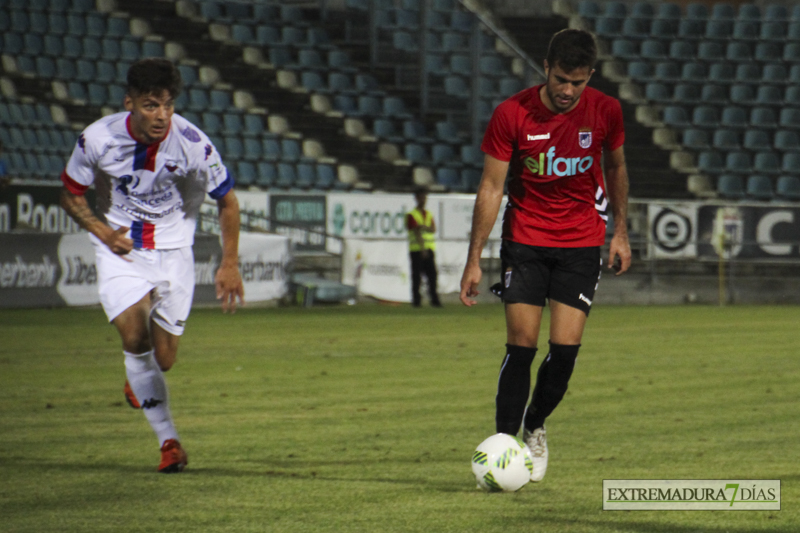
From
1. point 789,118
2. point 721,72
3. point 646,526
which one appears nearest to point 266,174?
point 721,72

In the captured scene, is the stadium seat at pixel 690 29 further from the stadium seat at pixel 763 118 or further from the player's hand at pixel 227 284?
the player's hand at pixel 227 284

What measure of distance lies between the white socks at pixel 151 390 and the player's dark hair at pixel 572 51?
2.61 m

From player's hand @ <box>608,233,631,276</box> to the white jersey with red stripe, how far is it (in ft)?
6.74

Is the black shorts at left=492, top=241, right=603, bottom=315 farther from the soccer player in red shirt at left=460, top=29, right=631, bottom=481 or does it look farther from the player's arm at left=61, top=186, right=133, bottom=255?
the player's arm at left=61, top=186, right=133, bottom=255

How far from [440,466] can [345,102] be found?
69.0ft

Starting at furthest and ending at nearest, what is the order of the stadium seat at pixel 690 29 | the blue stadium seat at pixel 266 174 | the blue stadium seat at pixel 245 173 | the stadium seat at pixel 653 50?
the stadium seat at pixel 690 29 < the stadium seat at pixel 653 50 < the blue stadium seat at pixel 266 174 < the blue stadium seat at pixel 245 173

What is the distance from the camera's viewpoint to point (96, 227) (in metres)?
5.76

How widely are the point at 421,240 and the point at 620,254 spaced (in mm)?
14089

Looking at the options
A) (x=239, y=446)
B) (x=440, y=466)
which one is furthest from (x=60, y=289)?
(x=440, y=466)

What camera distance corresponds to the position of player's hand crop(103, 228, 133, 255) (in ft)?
18.9

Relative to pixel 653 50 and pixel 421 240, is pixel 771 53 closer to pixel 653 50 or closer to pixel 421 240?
pixel 653 50

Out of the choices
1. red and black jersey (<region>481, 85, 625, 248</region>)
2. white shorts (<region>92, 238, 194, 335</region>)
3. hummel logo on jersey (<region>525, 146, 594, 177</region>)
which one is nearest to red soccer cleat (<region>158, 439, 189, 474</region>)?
white shorts (<region>92, 238, 194, 335</region>)

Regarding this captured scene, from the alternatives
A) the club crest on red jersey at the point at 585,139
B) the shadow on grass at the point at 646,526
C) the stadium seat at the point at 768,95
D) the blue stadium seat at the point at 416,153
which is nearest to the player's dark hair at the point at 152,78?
the club crest on red jersey at the point at 585,139

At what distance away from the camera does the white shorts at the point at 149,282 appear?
585 cm
